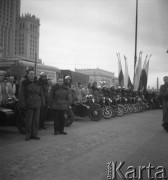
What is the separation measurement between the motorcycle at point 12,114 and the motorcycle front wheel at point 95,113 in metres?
4.24

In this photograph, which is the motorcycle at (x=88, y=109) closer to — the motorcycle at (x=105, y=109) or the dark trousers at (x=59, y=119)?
the motorcycle at (x=105, y=109)

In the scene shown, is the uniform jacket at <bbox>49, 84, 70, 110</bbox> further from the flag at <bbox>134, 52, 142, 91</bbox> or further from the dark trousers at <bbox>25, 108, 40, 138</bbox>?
the flag at <bbox>134, 52, 142, 91</bbox>

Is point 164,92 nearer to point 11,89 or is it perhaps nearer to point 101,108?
point 101,108

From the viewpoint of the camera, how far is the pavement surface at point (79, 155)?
4148 millimetres

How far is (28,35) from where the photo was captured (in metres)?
→ 102

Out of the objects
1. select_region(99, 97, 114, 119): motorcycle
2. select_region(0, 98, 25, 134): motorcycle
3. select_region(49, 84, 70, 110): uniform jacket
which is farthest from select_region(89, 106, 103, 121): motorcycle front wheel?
select_region(0, 98, 25, 134): motorcycle

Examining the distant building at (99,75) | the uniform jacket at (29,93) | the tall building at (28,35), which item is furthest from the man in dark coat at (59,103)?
the tall building at (28,35)

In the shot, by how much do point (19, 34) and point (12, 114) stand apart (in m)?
104

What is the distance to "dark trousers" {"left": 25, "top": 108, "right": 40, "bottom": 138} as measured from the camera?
697 cm

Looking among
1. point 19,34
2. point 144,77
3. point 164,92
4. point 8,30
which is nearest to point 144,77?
point 144,77

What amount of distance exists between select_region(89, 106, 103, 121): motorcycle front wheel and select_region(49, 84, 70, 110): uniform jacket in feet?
11.8

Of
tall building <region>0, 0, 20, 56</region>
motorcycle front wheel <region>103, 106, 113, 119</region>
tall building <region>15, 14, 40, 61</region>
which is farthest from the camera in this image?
tall building <region>15, 14, 40, 61</region>

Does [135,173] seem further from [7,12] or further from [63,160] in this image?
[7,12]

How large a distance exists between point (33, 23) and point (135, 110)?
8975 cm
